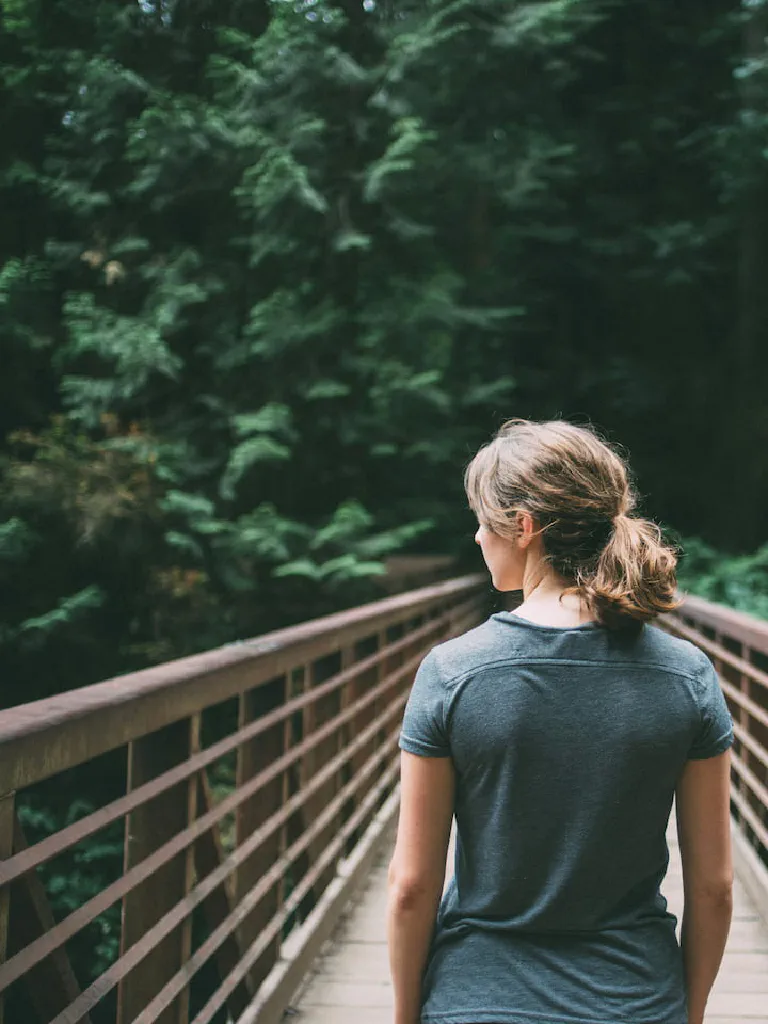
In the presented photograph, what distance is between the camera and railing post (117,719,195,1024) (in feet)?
7.29

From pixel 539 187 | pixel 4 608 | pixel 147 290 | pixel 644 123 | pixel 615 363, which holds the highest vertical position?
pixel 644 123

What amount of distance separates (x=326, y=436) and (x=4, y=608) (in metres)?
3.96

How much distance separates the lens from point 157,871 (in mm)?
2361

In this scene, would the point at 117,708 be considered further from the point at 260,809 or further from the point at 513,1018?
the point at 260,809

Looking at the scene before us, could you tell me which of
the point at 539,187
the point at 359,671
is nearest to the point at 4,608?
the point at 359,671

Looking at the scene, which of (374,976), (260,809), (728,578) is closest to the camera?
(260,809)

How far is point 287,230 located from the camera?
37.8ft

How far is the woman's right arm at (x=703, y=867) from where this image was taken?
1.42 meters

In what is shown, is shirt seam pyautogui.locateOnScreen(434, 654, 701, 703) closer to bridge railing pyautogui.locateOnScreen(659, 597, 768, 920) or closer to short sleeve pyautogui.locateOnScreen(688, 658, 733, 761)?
short sleeve pyautogui.locateOnScreen(688, 658, 733, 761)

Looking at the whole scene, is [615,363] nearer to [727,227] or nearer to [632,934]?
[727,227]

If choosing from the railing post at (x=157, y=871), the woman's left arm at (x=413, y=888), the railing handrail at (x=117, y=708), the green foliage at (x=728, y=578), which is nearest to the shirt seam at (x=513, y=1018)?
the woman's left arm at (x=413, y=888)

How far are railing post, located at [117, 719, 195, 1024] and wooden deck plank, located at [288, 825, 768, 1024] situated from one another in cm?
115

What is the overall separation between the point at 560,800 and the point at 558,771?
0.13 feet

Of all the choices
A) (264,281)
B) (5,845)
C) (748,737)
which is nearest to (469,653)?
(5,845)
